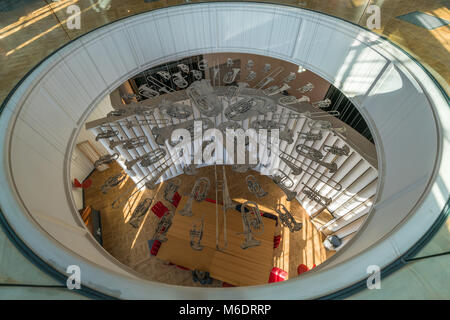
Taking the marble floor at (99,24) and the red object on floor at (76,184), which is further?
the red object on floor at (76,184)

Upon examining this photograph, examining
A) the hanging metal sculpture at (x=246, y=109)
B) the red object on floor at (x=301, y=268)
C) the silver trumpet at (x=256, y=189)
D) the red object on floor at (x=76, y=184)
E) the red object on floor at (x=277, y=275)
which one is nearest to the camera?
the hanging metal sculpture at (x=246, y=109)

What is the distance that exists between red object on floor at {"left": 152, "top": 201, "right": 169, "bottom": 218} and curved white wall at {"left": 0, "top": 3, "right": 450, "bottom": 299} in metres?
4.17

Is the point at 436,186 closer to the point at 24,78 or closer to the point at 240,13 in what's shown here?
the point at 240,13

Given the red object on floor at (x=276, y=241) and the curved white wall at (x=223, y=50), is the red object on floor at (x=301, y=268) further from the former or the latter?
the curved white wall at (x=223, y=50)

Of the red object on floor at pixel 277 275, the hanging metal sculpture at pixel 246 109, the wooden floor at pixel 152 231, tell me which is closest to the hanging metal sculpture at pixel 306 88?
the hanging metal sculpture at pixel 246 109

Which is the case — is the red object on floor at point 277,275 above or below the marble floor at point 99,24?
below

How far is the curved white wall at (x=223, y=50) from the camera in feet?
7.90

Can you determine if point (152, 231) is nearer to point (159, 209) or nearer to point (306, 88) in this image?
point (159, 209)

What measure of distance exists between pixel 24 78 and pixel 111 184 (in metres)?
2.66

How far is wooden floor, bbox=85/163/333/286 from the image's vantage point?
7.52 m

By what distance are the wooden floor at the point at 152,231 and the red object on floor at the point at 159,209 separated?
0.65m

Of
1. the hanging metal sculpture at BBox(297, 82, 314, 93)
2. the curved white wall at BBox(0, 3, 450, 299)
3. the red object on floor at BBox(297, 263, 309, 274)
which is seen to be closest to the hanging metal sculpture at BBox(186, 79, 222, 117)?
the hanging metal sculpture at BBox(297, 82, 314, 93)

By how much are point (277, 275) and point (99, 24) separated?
8.94 meters
